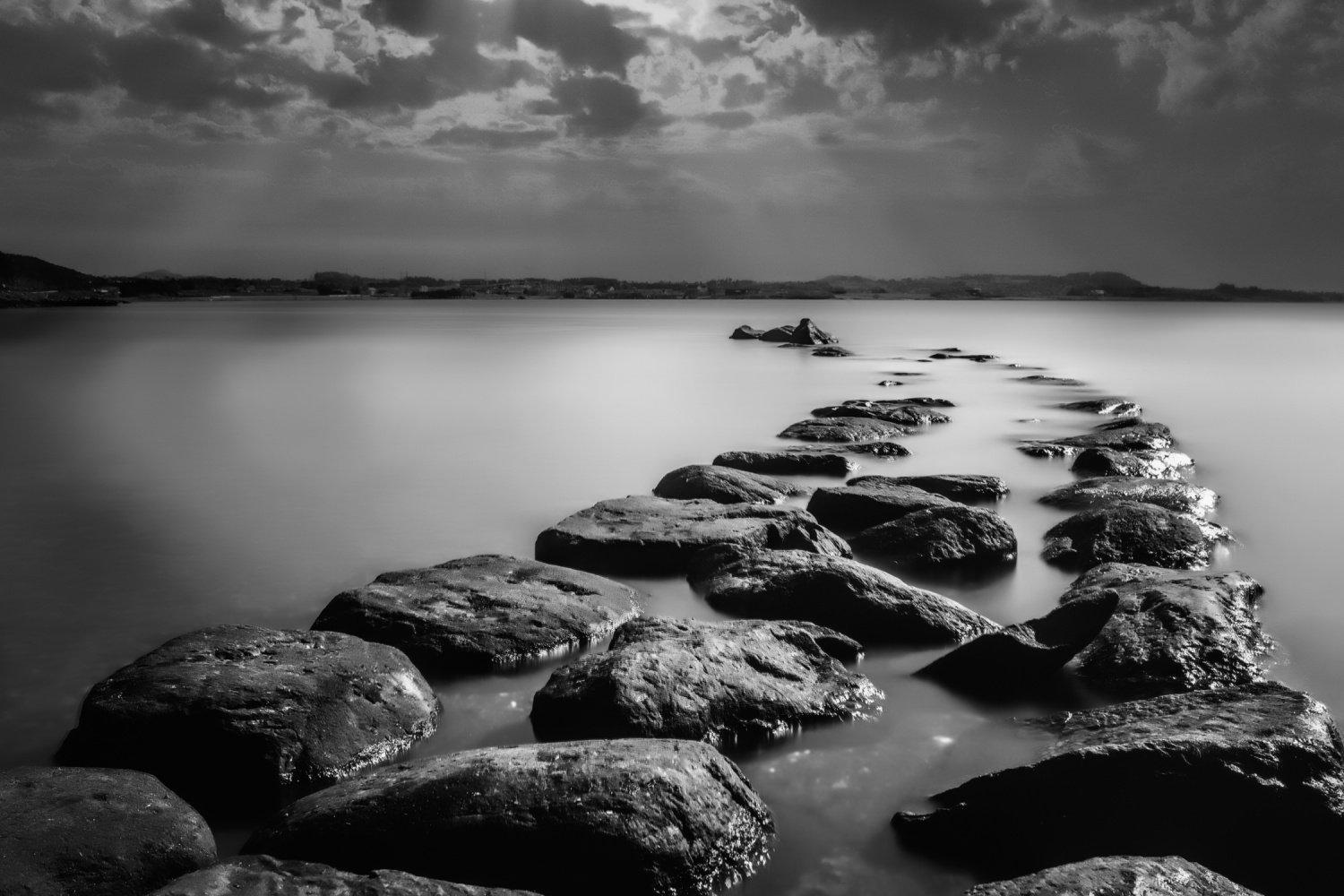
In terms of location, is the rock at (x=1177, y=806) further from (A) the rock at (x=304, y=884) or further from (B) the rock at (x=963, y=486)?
(B) the rock at (x=963, y=486)

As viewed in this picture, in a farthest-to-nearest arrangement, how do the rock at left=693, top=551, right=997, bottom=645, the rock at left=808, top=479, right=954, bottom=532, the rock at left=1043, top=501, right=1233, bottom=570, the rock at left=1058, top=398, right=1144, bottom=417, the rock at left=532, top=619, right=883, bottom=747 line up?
the rock at left=1058, top=398, right=1144, bottom=417 → the rock at left=808, top=479, right=954, bottom=532 → the rock at left=1043, top=501, right=1233, bottom=570 → the rock at left=693, top=551, right=997, bottom=645 → the rock at left=532, top=619, right=883, bottom=747

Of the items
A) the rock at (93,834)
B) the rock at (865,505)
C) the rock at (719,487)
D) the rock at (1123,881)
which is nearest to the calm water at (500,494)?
the rock at (1123,881)

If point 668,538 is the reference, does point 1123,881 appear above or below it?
above

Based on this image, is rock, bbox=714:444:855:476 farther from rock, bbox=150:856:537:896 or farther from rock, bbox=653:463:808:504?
rock, bbox=150:856:537:896

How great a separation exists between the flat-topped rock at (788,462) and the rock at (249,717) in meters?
6.99

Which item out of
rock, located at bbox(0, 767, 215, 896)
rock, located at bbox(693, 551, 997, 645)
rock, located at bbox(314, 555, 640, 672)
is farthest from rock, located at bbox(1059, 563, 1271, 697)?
rock, located at bbox(0, 767, 215, 896)

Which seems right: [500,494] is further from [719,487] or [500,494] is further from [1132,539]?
[1132,539]

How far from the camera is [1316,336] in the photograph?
6425 centimetres

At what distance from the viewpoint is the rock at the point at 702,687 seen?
173 inches

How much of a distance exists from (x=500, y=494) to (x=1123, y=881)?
368 inches

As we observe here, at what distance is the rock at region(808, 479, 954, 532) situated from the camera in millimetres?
8484

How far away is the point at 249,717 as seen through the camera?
424 cm

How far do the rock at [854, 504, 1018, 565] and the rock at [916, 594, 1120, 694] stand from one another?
6.60ft

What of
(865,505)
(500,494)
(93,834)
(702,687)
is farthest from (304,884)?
(500,494)
